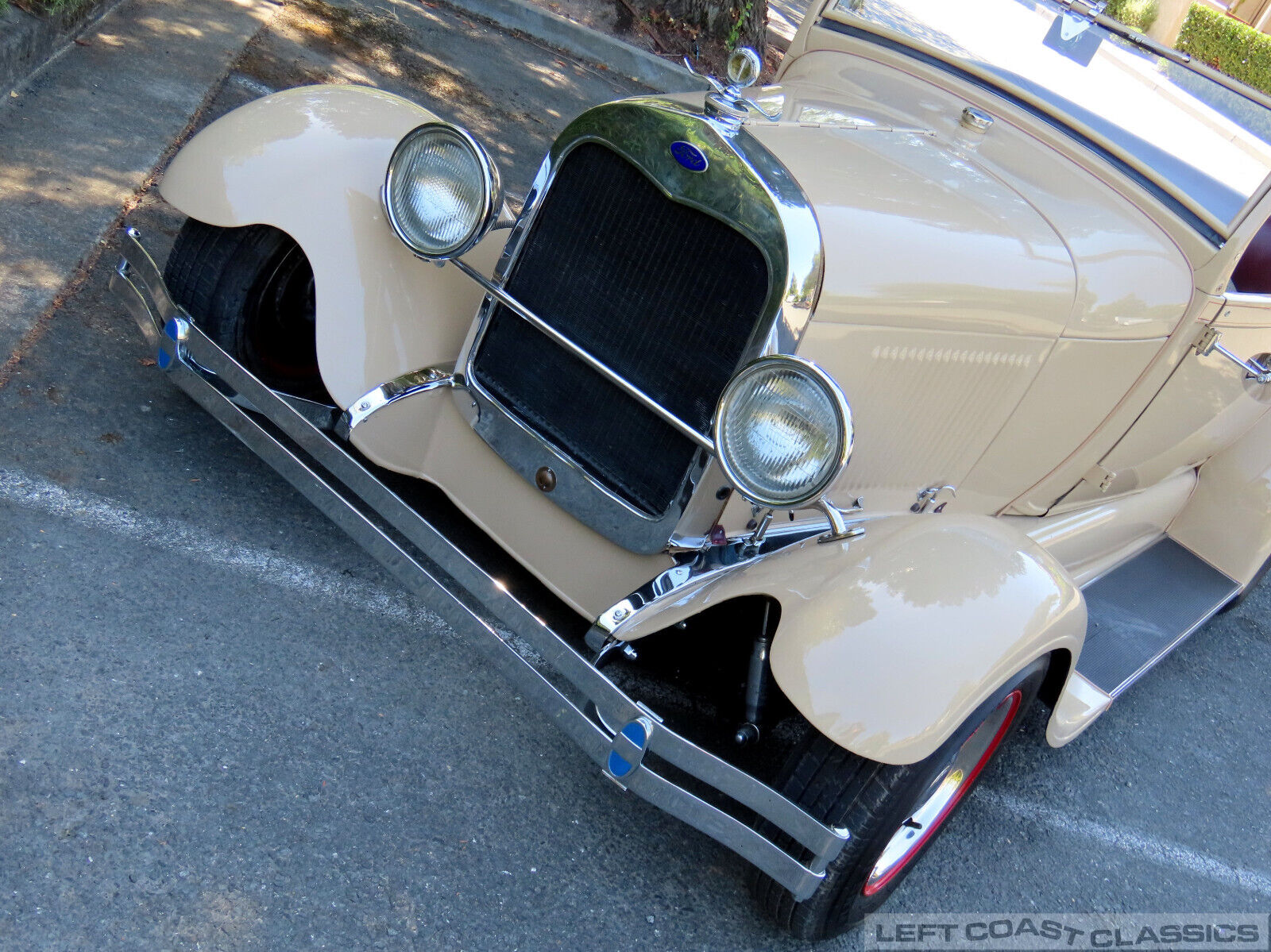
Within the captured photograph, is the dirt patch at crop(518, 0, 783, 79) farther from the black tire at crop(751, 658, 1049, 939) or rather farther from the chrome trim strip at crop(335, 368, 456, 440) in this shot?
the black tire at crop(751, 658, 1049, 939)

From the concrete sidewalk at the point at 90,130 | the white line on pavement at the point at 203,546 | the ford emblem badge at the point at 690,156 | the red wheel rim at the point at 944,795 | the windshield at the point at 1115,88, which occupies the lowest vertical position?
the white line on pavement at the point at 203,546

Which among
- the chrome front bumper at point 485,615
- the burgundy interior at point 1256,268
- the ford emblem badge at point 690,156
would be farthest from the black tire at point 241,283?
the burgundy interior at point 1256,268

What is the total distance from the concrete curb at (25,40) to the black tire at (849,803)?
395 centimetres

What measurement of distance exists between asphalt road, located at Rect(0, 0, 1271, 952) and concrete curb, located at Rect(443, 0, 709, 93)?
16.5 ft

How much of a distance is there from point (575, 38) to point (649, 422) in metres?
6.13

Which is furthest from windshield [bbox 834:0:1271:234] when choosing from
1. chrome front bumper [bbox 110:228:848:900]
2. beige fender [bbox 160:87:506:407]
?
chrome front bumper [bbox 110:228:848:900]

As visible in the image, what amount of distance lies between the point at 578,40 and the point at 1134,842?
6533 mm

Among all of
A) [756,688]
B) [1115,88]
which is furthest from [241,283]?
[1115,88]

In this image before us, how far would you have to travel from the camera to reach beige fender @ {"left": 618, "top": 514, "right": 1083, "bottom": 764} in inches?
76.0

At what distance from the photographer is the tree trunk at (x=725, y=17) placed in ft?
26.2

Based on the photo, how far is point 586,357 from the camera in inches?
91.5

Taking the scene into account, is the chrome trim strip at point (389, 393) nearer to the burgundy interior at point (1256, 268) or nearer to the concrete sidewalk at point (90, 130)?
the concrete sidewalk at point (90, 130)

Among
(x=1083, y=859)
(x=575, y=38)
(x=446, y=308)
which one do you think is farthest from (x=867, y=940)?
(x=575, y=38)

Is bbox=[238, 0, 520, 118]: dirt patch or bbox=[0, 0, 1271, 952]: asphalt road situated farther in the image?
bbox=[238, 0, 520, 118]: dirt patch
